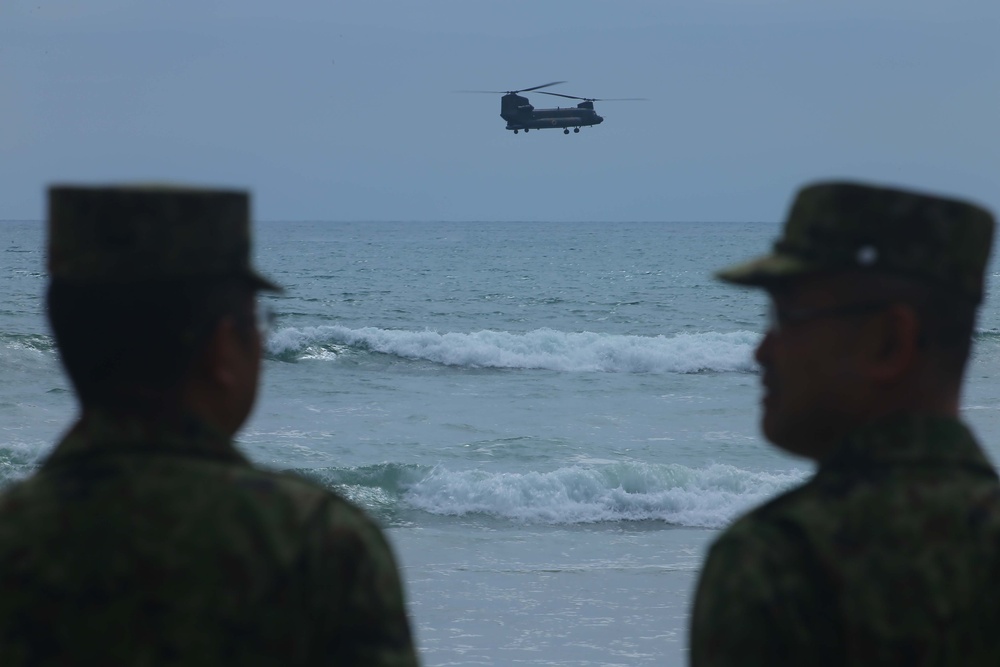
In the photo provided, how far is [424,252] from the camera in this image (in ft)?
220

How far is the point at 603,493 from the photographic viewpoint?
1072 centimetres

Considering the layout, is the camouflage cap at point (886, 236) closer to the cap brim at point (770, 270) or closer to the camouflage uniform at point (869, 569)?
the cap brim at point (770, 270)

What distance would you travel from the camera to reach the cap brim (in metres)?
1.67

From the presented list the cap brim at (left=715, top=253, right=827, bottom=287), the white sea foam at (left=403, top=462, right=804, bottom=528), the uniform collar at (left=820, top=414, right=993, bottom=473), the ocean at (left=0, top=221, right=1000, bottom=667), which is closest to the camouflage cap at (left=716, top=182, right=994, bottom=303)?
the cap brim at (left=715, top=253, right=827, bottom=287)

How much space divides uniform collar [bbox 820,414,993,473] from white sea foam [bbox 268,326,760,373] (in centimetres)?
1989

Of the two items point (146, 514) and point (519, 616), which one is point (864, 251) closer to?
point (146, 514)

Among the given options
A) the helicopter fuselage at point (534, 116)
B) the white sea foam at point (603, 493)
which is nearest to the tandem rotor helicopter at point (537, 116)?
the helicopter fuselage at point (534, 116)

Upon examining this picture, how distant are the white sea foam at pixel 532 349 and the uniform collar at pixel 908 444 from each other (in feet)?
65.3

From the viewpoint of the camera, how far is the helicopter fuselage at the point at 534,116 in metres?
36.6

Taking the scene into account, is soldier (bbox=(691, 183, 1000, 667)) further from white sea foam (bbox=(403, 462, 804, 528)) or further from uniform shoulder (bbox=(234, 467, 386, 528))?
white sea foam (bbox=(403, 462, 804, 528))

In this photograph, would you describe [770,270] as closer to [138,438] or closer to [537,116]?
[138,438]

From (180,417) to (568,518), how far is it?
28.8ft

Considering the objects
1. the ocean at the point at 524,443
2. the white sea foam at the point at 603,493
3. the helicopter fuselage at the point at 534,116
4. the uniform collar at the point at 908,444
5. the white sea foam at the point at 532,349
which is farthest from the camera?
the helicopter fuselage at the point at 534,116

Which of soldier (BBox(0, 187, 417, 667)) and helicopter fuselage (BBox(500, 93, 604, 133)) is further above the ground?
helicopter fuselage (BBox(500, 93, 604, 133))
